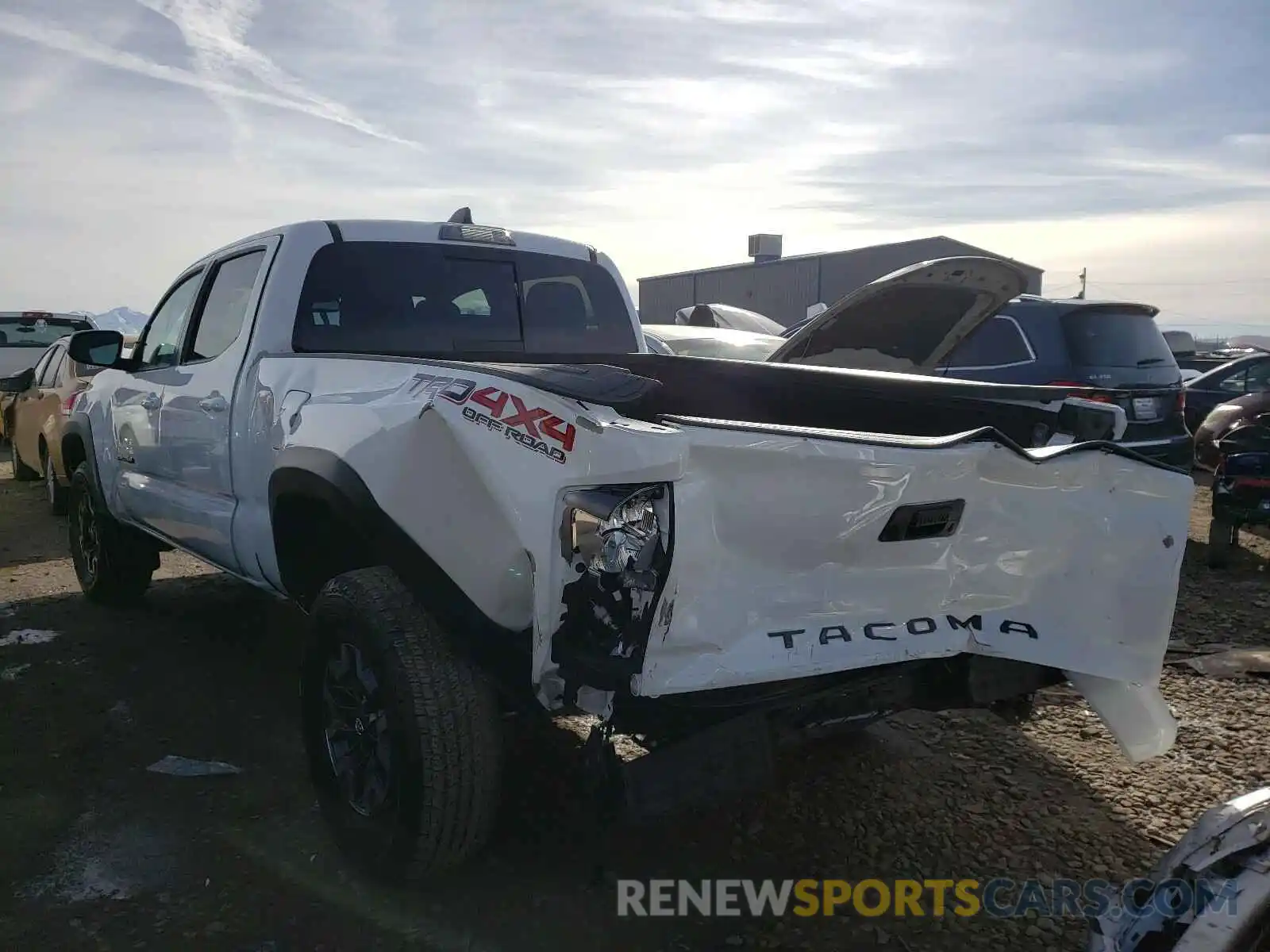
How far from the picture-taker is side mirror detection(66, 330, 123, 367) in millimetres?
4766

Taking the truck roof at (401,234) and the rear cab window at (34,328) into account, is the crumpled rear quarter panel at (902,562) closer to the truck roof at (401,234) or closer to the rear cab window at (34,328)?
the truck roof at (401,234)

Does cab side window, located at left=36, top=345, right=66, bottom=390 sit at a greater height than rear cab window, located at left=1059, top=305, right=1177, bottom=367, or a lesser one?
lesser

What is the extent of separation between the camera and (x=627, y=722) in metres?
2.10

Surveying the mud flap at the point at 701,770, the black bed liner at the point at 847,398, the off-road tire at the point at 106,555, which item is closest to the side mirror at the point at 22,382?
the off-road tire at the point at 106,555

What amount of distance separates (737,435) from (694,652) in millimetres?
477

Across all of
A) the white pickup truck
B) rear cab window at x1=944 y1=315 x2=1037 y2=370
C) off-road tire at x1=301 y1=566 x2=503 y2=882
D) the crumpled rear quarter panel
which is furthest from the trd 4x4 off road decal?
rear cab window at x1=944 y1=315 x2=1037 y2=370

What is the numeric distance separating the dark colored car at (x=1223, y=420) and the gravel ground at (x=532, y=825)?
481 centimetres

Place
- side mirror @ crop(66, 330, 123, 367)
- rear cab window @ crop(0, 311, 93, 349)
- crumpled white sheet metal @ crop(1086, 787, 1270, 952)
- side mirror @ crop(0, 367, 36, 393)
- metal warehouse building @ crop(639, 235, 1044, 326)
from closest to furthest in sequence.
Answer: crumpled white sheet metal @ crop(1086, 787, 1270, 952)
side mirror @ crop(66, 330, 123, 367)
side mirror @ crop(0, 367, 36, 393)
rear cab window @ crop(0, 311, 93, 349)
metal warehouse building @ crop(639, 235, 1044, 326)

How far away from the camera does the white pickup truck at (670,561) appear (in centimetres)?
200

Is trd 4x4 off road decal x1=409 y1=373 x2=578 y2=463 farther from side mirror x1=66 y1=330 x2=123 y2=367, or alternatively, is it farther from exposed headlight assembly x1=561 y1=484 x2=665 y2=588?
side mirror x1=66 y1=330 x2=123 y2=367

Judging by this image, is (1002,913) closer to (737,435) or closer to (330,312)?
(737,435)

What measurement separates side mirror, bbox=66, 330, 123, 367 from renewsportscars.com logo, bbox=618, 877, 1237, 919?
3883 mm

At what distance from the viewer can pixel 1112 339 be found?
705cm

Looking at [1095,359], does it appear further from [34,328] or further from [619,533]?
[34,328]
